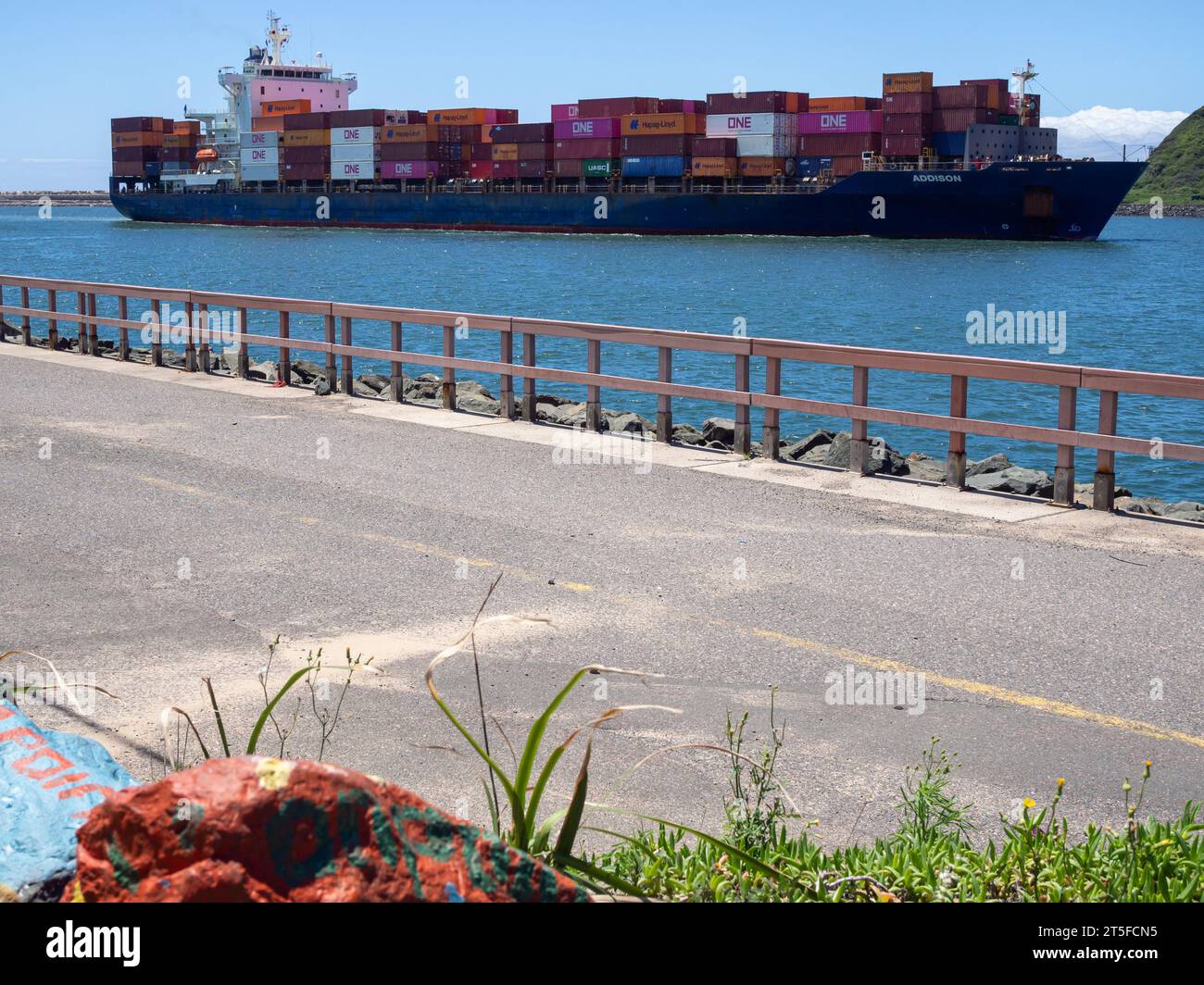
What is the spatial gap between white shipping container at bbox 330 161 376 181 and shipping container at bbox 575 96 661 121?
1768 cm

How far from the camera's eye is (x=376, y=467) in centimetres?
1209

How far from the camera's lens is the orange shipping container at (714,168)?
303ft

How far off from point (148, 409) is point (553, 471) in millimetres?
5984

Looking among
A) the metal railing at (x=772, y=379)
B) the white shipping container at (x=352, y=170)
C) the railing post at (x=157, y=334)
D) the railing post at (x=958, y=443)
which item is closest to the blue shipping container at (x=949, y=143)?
the white shipping container at (x=352, y=170)

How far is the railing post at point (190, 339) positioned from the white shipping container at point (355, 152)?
90.5 meters

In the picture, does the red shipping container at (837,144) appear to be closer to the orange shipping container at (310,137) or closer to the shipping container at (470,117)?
the shipping container at (470,117)

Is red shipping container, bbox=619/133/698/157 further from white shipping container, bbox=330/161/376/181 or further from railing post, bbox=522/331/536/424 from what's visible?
railing post, bbox=522/331/536/424

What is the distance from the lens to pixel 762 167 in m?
93.0

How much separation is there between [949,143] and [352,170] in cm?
4612

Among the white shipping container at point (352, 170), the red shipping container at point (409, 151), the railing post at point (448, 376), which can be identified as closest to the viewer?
the railing post at point (448, 376)
